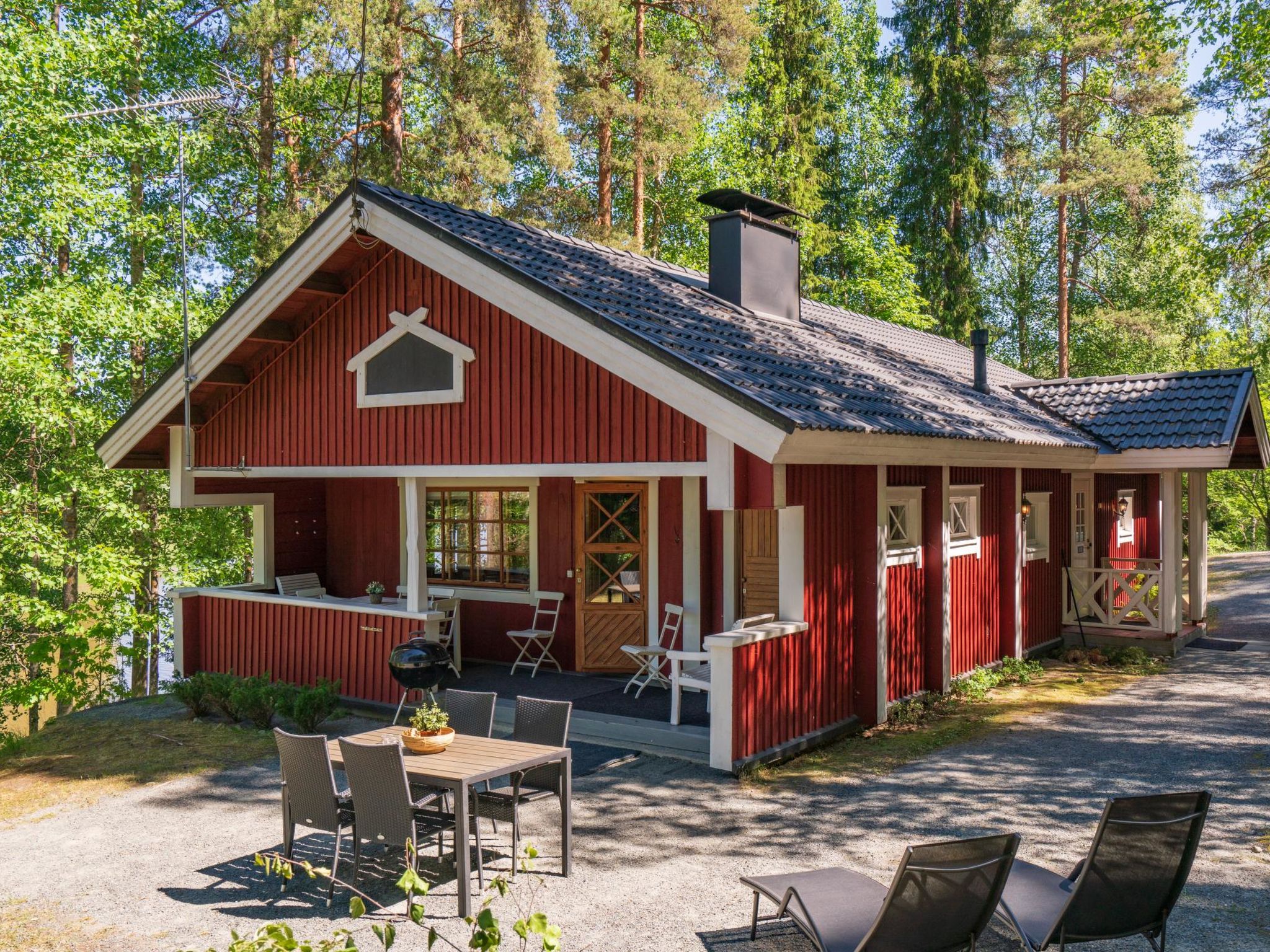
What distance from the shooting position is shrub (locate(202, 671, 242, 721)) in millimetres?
9867

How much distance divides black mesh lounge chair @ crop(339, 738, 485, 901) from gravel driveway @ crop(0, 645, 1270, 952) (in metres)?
0.40

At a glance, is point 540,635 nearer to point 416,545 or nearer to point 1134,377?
point 416,545

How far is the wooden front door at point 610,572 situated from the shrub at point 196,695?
144 inches

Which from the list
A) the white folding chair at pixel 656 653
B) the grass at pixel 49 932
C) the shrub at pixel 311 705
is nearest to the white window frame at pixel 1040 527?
the white folding chair at pixel 656 653

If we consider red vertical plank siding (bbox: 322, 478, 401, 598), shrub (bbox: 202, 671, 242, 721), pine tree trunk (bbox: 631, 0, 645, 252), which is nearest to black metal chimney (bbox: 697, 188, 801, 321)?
red vertical plank siding (bbox: 322, 478, 401, 598)

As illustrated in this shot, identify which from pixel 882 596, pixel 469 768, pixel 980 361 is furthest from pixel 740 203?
pixel 469 768

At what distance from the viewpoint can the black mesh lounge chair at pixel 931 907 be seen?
13.2ft

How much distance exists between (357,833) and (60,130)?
12.7 meters

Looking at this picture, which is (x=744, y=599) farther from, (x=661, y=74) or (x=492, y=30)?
(x=661, y=74)

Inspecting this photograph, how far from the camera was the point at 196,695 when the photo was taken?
33.2 feet

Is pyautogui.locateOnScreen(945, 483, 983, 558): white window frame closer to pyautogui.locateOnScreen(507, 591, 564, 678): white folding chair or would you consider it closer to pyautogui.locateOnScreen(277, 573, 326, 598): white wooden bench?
pyautogui.locateOnScreen(507, 591, 564, 678): white folding chair

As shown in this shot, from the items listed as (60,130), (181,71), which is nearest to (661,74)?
(181,71)

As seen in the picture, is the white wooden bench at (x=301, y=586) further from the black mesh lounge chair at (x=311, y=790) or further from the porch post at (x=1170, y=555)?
the porch post at (x=1170, y=555)

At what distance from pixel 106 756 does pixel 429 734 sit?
4.60 m
